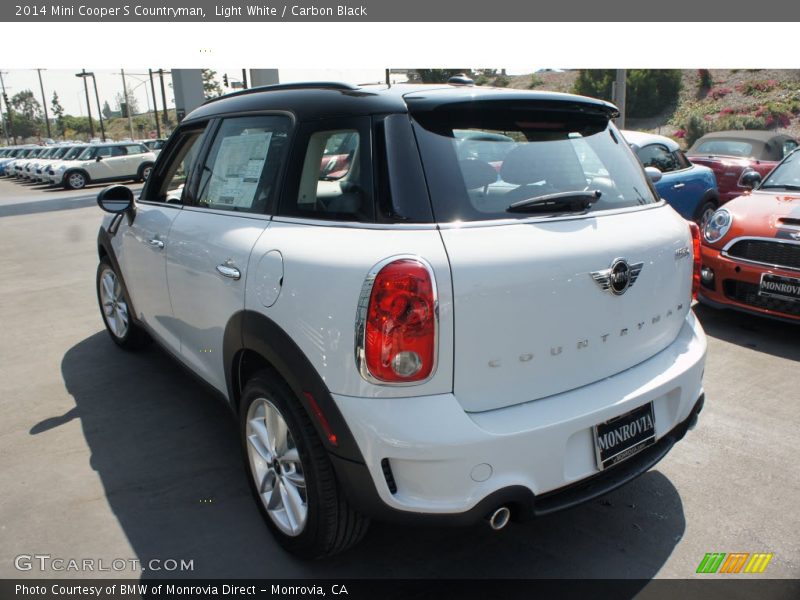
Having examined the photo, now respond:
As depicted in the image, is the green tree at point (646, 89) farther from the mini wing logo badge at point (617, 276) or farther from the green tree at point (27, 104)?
the green tree at point (27, 104)

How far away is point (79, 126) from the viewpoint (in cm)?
12119

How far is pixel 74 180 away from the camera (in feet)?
79.8

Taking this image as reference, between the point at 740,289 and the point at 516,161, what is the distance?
3478 mm

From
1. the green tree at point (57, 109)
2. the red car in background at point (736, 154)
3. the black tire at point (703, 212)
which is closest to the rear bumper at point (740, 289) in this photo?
the black tire at point (703, 212)

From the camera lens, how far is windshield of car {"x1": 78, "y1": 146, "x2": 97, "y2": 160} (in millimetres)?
25094

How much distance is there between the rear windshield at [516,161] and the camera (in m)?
2.14

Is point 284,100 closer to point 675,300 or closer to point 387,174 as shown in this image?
point 387,174

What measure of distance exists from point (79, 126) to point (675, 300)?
451 ft

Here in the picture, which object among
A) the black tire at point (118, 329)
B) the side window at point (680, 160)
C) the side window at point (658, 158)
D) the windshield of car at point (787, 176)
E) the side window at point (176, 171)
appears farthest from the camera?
the side window at point (680, 160)

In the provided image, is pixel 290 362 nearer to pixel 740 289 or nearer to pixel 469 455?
pixel 469 455

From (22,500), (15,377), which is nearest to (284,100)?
(22,500)

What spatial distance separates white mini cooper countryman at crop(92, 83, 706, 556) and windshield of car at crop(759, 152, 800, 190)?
373 centimetres

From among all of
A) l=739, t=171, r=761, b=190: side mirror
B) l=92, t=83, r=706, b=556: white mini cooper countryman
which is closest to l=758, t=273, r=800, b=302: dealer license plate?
l=739, t=171, r=761, b=190: side mirror

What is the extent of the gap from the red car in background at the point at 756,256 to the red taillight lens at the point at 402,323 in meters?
3.85
